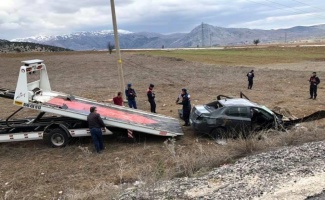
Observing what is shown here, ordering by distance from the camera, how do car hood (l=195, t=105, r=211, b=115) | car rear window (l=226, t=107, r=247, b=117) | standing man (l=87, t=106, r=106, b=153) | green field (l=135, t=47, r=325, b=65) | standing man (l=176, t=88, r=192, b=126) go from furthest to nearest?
green field (l=135, t=47, r=325, b=65)
standing man (l=176, t=88, r=192, b=126)
car hood (l=195, t=105, r=211, b=115)
car rear window (l=226, t=107, r=247, b=117)
standing man (l=87, t=106, r=106, b=153)

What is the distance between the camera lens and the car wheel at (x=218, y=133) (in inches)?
448

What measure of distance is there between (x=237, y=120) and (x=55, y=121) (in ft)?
19.2

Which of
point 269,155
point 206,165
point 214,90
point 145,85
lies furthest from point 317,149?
point 145,85

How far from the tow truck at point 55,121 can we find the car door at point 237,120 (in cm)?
165

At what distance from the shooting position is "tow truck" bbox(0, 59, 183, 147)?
414 inches

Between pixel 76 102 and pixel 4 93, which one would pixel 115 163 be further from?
pixel 4 93

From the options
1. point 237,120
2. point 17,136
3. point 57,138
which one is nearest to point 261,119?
point 237,120

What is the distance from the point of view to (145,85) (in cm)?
2594

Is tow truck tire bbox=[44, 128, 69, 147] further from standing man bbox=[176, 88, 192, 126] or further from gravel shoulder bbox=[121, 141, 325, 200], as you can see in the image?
gravel shoulder bbox=[121, 141, 325, 200]

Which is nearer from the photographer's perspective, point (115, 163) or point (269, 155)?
point (269, 155)

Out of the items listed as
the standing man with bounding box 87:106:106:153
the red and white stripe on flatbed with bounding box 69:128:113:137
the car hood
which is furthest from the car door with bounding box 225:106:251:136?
the red and white stripe on flatbed with bounding box 69:128:113:137

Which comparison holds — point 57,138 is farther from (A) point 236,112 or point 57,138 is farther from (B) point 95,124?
(A) point 236,112

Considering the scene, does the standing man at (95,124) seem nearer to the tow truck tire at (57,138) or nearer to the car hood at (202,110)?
the tow truck tire at (57,138)

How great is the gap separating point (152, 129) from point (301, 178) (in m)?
5.45
